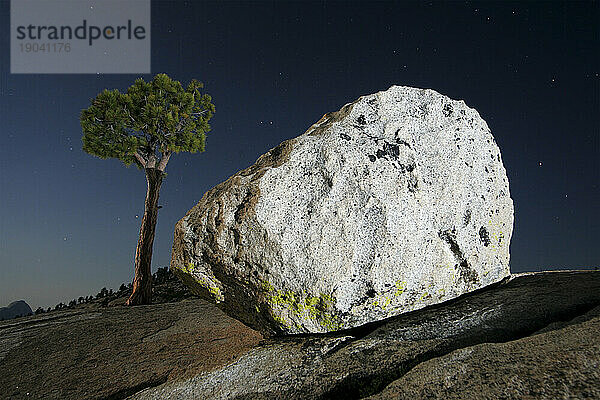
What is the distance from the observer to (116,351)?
7.60m

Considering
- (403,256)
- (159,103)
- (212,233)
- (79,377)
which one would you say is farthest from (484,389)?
(159,103)

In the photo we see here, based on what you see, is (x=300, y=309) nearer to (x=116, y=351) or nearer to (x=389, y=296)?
(x=389, y=296)

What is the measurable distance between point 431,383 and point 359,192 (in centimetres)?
286

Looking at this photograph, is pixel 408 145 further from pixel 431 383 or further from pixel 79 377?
pixel 79 377

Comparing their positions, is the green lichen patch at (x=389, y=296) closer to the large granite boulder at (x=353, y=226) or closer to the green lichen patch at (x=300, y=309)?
the large granite boulder at (x=353, y=226)

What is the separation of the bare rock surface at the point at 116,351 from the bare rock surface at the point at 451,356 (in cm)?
56

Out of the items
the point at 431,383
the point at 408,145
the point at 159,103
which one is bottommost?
the point at 431,383

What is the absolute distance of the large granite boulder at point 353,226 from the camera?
5.82 metres

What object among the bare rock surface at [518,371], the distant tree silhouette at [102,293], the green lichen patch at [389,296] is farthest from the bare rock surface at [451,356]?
the distant tree silhouette at [102,293]

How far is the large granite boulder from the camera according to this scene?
5.82 metres

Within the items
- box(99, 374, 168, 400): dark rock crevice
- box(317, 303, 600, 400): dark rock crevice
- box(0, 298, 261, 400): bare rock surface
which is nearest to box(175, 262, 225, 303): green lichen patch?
box(0, 298, 261, 400): bare rock surface

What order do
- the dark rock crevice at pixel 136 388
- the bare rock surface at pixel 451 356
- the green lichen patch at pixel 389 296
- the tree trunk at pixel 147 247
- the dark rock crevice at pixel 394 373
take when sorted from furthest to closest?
the tree trunk at pixel 147 247 → the green lichen patch at pixel 389 296 → the dark rock crevice at pixel 136 388 → the dark rock crevice at pixel 394 373 → the bare rock surface at pixel 451 356

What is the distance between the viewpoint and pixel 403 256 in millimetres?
5949

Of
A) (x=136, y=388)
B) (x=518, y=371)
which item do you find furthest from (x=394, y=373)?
→ (x=136, y=388)
